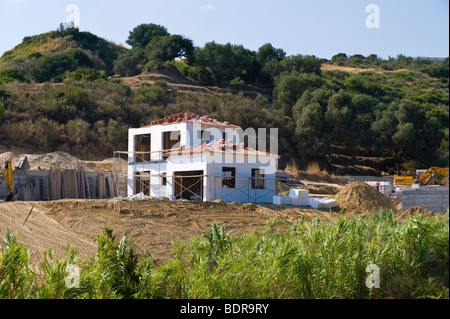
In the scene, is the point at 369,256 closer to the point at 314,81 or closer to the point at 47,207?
the point at 47,207

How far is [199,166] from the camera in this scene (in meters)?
27.7

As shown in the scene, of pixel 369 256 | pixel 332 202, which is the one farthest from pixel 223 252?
pixel 332 202

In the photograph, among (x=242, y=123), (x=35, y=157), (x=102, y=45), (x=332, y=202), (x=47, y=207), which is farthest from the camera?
(x=102, y=45)

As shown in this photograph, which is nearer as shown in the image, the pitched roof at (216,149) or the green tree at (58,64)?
the pitched roof at (216,149)

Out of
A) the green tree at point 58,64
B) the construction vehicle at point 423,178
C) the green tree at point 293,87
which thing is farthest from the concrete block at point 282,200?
the green tree at point 58,64

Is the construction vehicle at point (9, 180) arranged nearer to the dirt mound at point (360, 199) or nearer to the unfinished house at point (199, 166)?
the unfinished house at point (199, 166)

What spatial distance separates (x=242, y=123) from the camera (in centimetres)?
5288

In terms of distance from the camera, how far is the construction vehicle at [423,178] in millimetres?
38094

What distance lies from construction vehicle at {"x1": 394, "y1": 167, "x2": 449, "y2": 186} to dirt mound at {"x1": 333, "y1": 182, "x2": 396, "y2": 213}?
11070 millimetres

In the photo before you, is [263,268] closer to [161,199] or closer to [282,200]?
[161,199]

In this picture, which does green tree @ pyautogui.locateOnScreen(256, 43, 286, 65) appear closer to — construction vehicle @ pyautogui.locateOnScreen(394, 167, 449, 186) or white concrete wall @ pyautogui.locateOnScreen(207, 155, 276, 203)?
construction vehicle @ pyautogui.locateOnScreen(394, 167, 449, 186)

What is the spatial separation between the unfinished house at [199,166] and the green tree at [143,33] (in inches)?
1834

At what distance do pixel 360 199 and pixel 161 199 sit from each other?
29.4 ft
